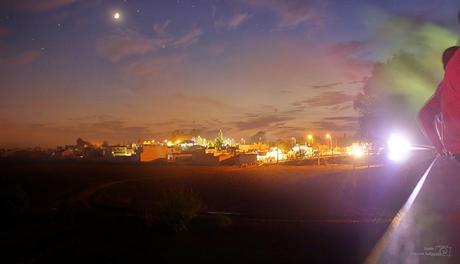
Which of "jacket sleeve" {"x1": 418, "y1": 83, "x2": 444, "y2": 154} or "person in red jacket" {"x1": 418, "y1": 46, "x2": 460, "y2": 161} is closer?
"person in red jacket" {"x1": 418, "y1": 46, "x2": 460, "y2": 161}

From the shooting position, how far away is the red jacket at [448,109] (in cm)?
265

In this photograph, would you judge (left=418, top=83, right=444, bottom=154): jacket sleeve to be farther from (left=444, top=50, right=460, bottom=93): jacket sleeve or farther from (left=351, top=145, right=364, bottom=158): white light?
(left=351, top=145, right=364, bottom=158): white light

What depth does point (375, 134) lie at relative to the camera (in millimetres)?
49406

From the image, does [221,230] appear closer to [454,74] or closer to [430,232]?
[430,232]

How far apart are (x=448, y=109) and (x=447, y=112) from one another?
0.06 m

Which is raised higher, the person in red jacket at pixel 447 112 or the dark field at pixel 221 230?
the person in red jacket at pixel 447 112

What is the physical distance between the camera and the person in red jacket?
8.72 feet

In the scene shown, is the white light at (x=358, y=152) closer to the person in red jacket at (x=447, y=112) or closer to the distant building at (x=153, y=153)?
the distant building at (x=153, y=153)

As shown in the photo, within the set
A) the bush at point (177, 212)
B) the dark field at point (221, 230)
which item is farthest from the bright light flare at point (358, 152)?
the bush at point (177, 212)

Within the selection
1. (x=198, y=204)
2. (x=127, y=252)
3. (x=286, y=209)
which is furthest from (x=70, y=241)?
(x=286, y=209)

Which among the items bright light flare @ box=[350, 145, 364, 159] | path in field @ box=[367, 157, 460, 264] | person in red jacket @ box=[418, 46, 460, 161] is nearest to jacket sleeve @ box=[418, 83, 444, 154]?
person in red jacket @ box=[418, 46, 460, 161]

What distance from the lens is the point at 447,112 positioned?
2.86 metres

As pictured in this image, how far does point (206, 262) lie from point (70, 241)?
5412mm

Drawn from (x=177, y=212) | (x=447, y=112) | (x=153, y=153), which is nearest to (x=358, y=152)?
(x=153, y=153)
